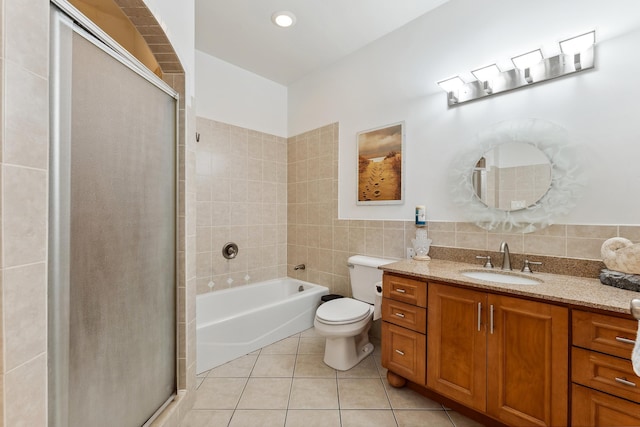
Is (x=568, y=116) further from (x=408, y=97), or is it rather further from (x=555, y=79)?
(x=408, y=97)

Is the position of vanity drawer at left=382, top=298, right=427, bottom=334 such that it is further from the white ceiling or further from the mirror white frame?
the white ceiling

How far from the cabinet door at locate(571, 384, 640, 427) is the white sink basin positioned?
542mm

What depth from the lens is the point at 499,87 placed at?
175 cm

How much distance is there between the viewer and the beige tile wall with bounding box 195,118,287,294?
8.68 ft

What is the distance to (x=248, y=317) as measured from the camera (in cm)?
220

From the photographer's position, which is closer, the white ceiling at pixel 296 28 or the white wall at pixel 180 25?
the white wall at pixel 180 25

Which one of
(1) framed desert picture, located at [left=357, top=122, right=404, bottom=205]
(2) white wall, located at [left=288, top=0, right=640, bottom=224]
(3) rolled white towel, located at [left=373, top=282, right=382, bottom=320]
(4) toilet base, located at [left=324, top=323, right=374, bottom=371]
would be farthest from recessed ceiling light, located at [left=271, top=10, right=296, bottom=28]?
(4) toilet base, located at [left=324, top=323, right=374, bottom=371]

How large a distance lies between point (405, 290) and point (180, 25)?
2.00 meters

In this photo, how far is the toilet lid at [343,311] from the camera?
1938 millimetres

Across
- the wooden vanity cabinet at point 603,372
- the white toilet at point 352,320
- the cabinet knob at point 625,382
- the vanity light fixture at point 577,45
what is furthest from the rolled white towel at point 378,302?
the vanity light fixture at point 577,45

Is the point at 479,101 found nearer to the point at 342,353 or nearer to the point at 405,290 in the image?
the point at 405,290

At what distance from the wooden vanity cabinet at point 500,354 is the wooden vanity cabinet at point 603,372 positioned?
1.7 inches

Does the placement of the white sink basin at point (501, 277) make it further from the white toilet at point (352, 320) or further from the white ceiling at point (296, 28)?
the white ceiling at point (296, 28)

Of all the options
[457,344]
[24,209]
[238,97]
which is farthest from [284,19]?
[457,344]
